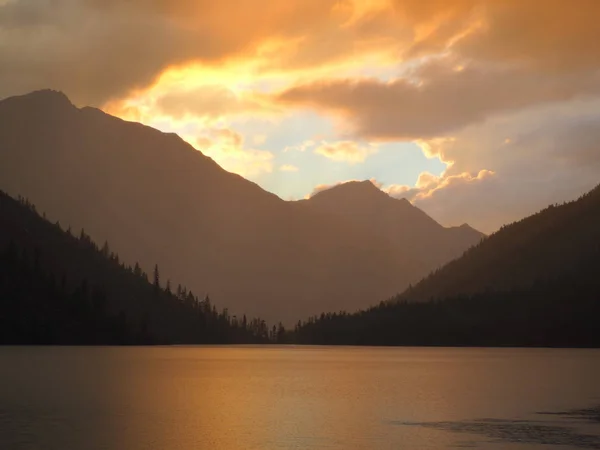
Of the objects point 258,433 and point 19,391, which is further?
point 19,391

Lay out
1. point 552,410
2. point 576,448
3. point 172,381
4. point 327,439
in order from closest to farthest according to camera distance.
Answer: point 576,448 < point 327,439 < point 552,410 < point 172,381

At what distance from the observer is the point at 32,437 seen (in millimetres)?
87188

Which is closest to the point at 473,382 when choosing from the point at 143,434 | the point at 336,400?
the point at 336,400

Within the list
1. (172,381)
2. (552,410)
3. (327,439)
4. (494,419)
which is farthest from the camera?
(172,381)

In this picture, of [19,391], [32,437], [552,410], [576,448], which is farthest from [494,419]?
[19,391]

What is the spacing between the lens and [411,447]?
8650 centimetres

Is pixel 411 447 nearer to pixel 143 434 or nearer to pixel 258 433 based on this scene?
pixel 258 433

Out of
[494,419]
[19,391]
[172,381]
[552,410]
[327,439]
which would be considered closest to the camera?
[327,439]

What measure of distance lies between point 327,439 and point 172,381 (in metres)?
104

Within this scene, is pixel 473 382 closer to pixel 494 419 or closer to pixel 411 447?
pixel 494 419

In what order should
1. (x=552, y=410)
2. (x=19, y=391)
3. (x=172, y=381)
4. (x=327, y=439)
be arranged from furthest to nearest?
1. (x=172, y=381)
2. (x=19, y=391)
3. (x=552, y=410)
4. (x=327, y=439)

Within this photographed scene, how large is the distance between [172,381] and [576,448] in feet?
398

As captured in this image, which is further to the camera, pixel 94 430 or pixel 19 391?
pixel 19 391

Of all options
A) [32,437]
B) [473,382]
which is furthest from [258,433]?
[473,382]
